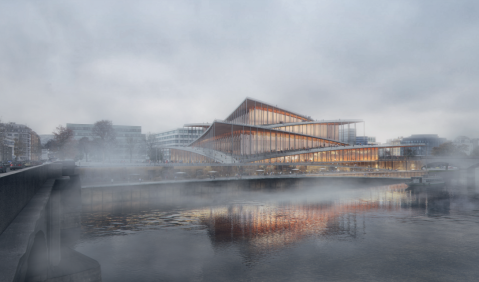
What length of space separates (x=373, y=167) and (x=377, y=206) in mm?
74519

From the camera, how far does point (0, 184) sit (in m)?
6.41

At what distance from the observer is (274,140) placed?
353 feet

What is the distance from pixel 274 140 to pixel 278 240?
79.6 meters

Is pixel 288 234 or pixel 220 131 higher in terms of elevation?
pixel 220 131

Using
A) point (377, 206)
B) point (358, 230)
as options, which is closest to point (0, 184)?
point (358, 230)

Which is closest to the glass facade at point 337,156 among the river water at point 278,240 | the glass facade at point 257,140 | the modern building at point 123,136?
the glass facade at point 257,140

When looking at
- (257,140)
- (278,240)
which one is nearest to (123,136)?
(257,140)

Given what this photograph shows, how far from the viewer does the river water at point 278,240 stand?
20844 mm

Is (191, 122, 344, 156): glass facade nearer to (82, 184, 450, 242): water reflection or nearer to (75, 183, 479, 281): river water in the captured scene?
(82, 184, 450, 242): water reflection

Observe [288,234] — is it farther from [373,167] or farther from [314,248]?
[373,167]

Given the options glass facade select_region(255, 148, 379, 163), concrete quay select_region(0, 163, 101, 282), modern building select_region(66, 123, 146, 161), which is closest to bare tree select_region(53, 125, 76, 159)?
modern building select_region(66, 123, 146, 161)

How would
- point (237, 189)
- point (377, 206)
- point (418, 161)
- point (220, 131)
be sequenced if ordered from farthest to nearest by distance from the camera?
point (418, 161) → point (220, 131) → point (237, 189) → point (377, 206)

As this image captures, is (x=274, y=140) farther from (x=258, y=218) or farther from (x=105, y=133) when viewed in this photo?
(x=258, y=218)

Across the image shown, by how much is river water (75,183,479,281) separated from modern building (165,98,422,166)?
1999 inches
